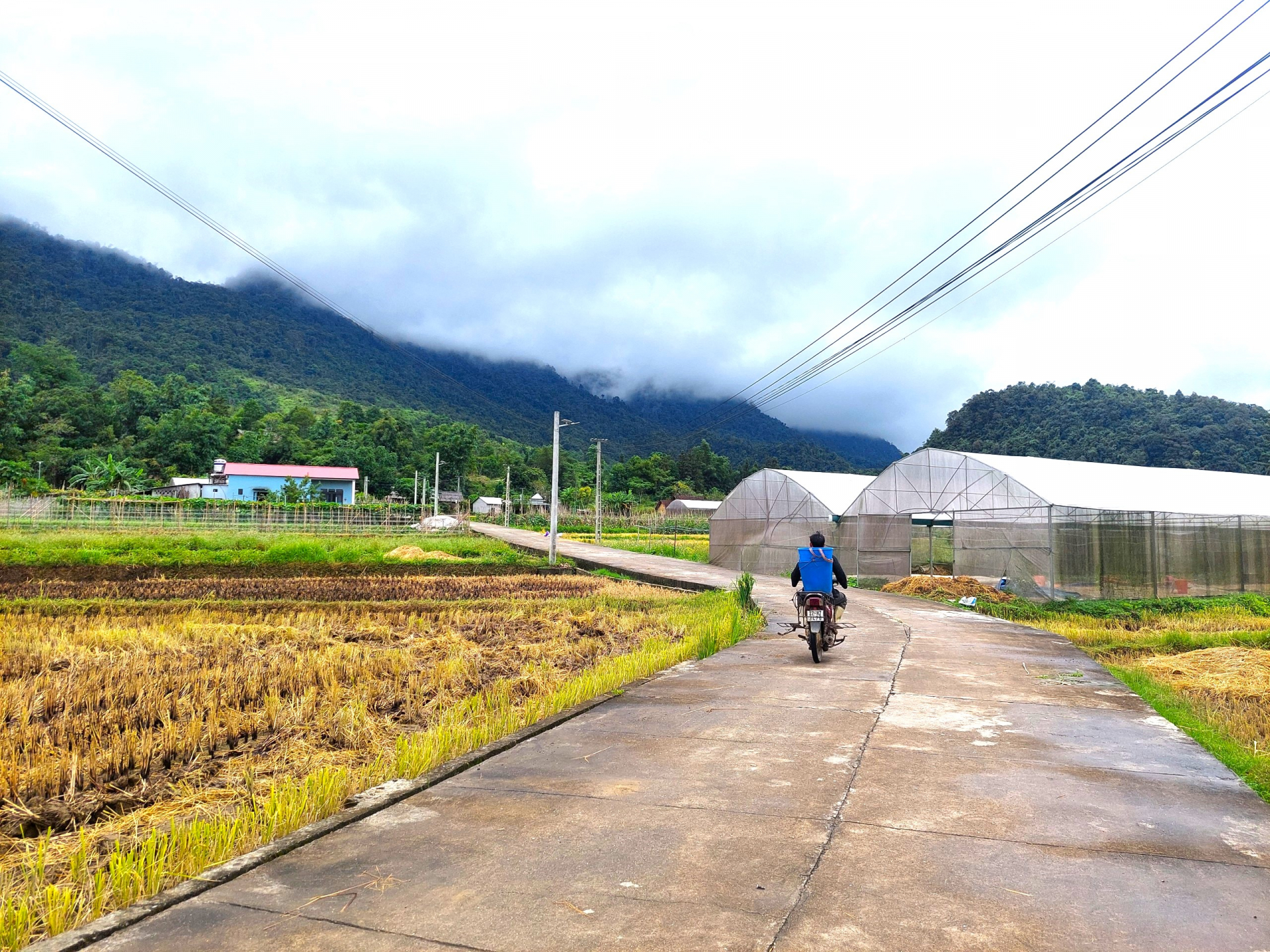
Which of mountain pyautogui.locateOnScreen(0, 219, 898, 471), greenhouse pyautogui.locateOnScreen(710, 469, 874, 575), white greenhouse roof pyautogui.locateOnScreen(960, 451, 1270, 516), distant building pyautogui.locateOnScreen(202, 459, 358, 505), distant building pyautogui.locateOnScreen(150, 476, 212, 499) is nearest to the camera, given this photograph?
white greenhouse roof pyautogui.locateOnScreen(960, 451, 1270, 516)

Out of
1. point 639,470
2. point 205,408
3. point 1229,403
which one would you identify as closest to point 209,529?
point 205,408

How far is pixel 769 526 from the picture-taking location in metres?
29.9

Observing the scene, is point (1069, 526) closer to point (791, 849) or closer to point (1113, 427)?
point (791, 849)

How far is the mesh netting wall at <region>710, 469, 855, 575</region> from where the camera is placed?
91.2ft

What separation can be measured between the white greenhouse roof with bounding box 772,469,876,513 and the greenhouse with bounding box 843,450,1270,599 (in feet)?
6.82

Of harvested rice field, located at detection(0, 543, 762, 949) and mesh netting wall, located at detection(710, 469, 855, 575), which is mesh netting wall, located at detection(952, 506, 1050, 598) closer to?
mesh netting wall, located at detection(710, 469, 855, 575)

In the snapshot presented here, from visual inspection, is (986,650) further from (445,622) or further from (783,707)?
(445,622)

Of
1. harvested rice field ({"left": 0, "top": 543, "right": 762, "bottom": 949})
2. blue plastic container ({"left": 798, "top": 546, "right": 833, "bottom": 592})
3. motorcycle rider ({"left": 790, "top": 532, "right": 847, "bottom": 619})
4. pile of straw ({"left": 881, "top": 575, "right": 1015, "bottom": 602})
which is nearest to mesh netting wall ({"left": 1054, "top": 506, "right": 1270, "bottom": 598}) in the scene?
pile of straw ({"left": 881, "top": 575, "right": 1015, "bottom": 602})

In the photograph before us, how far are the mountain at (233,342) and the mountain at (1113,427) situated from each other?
2607 cm

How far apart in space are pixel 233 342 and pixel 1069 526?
141m

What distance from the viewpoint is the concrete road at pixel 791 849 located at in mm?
2918

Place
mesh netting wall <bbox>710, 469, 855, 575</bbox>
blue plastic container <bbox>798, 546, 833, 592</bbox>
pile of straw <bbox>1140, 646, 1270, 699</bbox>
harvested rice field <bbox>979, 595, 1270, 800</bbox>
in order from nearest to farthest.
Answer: harvested rice field <bbox>979, 595, 1270, 800</bbox> → pile of straw <bbox>1140, 646, 1270, 699</bbox> → blue plastic container <bbox>798, 546, 833, 592</bbox> → mesh netting wall <bbox>710, 469, 855, 575</bbox>

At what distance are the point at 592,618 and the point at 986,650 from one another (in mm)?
6546

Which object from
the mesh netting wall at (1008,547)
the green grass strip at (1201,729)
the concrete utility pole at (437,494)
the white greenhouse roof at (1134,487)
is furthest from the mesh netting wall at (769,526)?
the concrete utility pole at (437,494)
